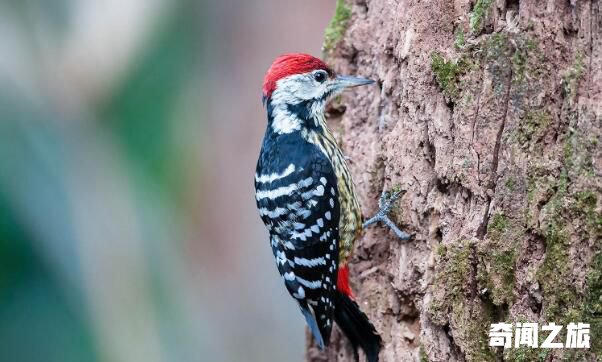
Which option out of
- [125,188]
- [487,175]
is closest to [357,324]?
[487,175]

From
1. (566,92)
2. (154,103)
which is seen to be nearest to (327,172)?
(566,92)

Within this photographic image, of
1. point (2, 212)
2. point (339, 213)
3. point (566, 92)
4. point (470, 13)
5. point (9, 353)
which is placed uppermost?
point (470, 13)

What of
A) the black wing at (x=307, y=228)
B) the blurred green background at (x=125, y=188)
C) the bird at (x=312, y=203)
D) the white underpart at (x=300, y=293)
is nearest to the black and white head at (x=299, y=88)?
the bird at (x=312, y=203)

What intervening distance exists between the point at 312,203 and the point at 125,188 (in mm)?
5478

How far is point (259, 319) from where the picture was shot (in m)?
7.96

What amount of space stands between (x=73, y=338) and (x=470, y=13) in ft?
23.5

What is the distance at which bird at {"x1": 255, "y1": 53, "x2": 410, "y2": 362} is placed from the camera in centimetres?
373

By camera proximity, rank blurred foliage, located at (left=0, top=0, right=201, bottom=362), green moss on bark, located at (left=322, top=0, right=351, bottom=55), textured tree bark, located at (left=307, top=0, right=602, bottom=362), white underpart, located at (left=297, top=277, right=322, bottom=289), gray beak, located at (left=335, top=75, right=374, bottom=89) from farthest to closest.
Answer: blurred foliage, located at (left=0, top=0, right=201, bottom=362), green moss on bark, located at (left=322, top=0, right=351, bottom=55), gray beak, located at (left=335, top=75, right=374, bottom=89), white underpart, located at (left=297, top=277, right=322, bottom=289), textured tree bark, located at (left=307, top=0, right=602, bottom=362)

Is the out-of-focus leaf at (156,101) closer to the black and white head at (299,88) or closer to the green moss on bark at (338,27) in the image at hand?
the green moss on bark at (338,27)

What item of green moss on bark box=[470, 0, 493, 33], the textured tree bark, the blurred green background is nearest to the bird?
the textured tree bark

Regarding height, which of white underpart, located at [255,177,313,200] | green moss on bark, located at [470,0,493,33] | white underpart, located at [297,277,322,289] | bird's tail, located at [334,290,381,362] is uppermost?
green moss on bark, located at [470,0,493,33]

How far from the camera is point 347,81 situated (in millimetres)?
4020

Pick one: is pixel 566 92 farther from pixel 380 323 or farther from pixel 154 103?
pixel 154 103

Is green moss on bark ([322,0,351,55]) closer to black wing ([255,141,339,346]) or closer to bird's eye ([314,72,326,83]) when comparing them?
bird's eye ([314,72,326,83])
